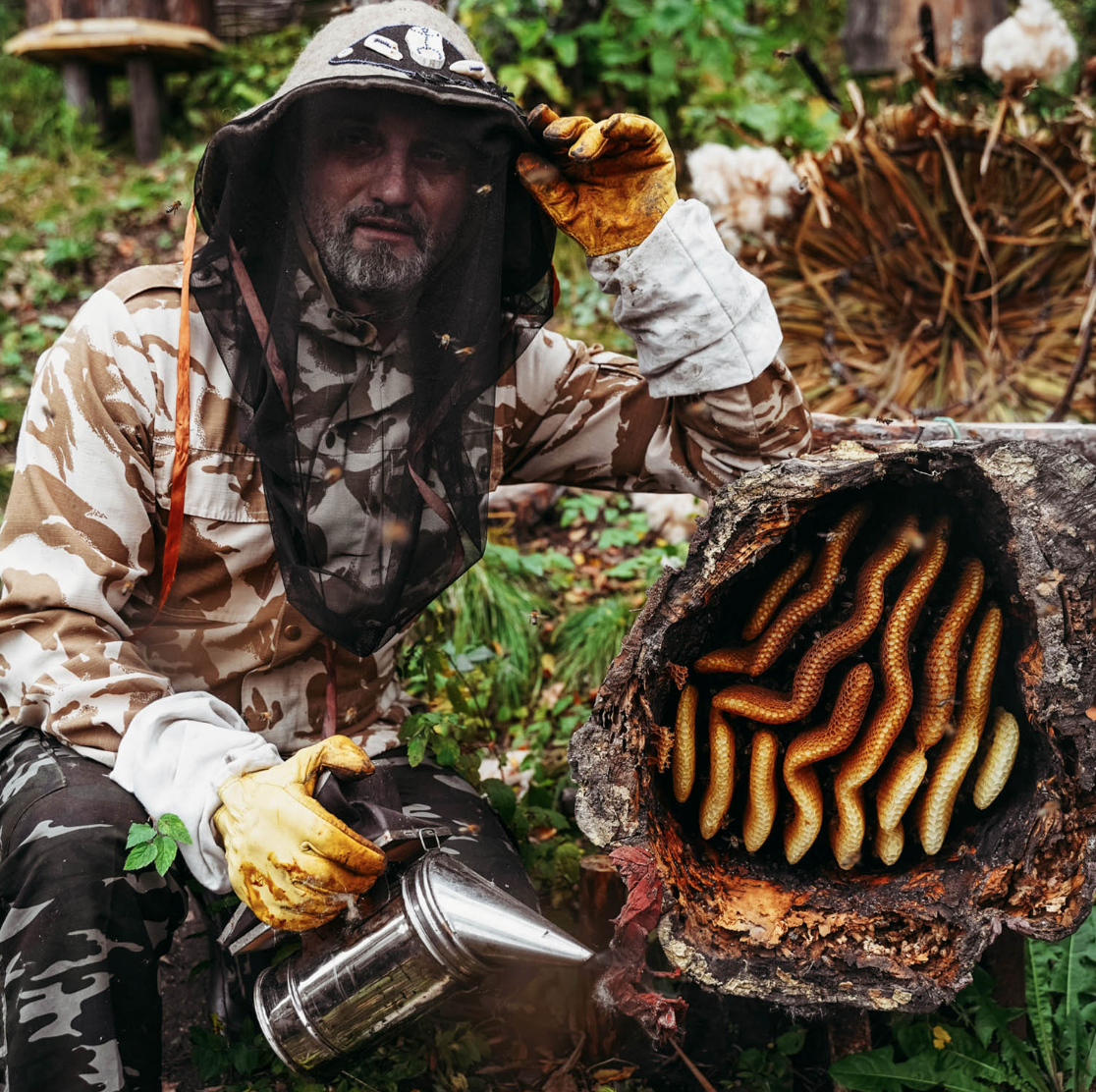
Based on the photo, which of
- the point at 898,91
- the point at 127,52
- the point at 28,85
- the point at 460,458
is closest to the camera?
the point at 460,458

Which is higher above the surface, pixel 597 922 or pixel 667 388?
pixel 667 388

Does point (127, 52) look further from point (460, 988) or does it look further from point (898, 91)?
point (460, 988)

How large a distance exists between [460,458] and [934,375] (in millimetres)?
2731

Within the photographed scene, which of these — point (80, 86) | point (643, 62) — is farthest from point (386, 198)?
point (80, 86)

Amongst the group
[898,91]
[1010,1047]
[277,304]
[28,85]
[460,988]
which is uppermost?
[28,85]

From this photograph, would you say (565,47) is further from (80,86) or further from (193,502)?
(193,502)

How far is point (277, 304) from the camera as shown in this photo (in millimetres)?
1954

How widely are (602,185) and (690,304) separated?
299mm

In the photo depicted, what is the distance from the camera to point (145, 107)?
609 centimetres

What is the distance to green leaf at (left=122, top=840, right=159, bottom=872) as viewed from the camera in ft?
5.50

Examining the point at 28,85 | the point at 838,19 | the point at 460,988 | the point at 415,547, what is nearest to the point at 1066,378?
the point at 415,547

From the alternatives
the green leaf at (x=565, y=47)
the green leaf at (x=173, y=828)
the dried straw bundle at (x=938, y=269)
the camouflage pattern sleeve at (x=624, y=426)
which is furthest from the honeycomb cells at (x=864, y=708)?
the green leaf at (x=565, y=47)

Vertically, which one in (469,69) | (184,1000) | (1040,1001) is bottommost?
(184,1000)

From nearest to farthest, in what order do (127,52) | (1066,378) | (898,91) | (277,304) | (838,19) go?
(277,304) < (1066,378) < (898,91) < (127,52) < (838,19)
